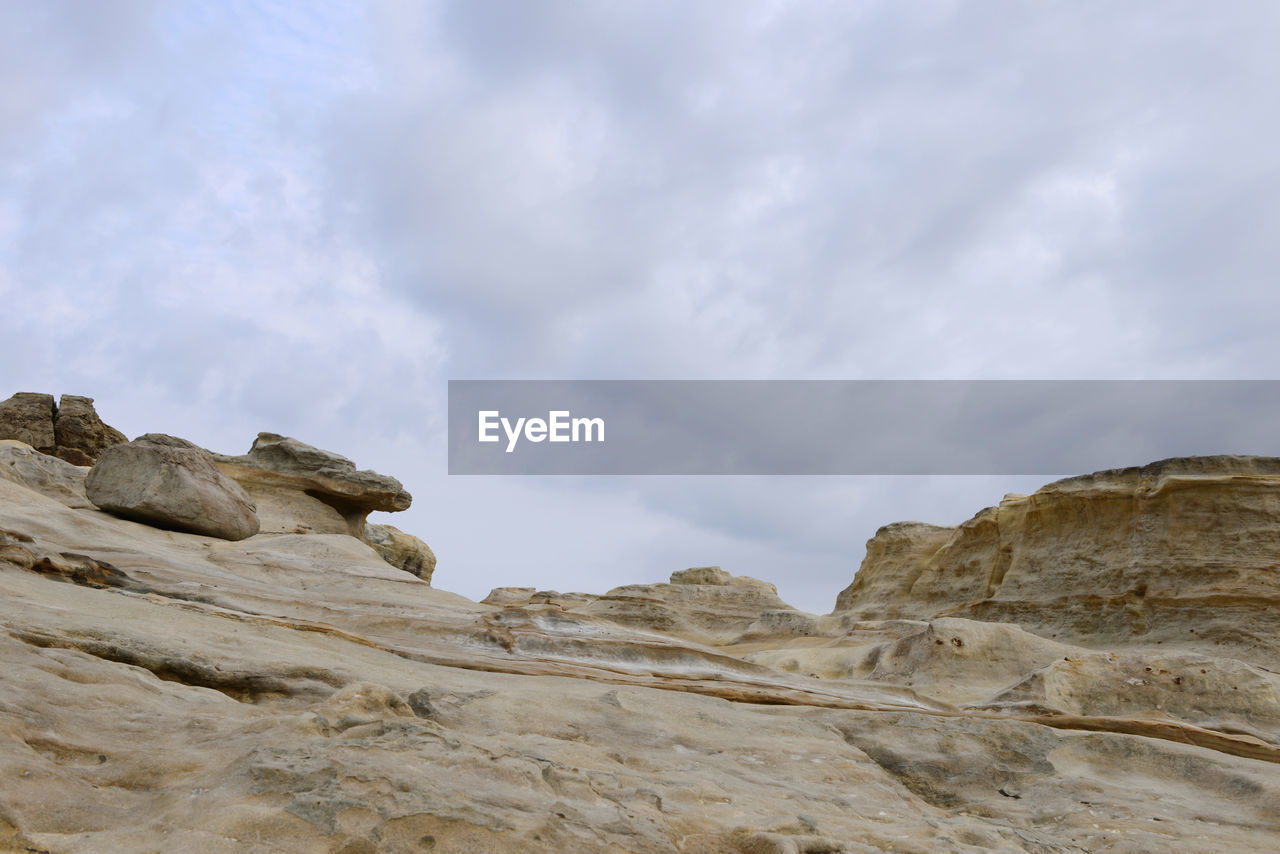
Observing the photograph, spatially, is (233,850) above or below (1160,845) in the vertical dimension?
above

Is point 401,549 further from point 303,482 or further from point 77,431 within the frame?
point 77,431

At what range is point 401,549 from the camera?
30391mm

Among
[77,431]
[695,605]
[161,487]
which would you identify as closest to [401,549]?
[695,605]

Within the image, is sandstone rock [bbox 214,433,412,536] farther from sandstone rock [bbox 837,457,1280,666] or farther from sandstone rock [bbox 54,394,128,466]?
sandstone rock [bbox 837,457,1280,666]

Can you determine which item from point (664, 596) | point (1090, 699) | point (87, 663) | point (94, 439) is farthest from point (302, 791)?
point (664, 596)

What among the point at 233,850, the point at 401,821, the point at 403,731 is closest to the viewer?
the point at 233,850

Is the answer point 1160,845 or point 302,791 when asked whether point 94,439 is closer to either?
point 302,791

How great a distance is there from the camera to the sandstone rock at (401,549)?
29422 mm

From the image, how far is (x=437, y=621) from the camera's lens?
29.5 feet

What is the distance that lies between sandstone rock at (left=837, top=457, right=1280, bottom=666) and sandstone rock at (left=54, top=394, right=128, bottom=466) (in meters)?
19.9

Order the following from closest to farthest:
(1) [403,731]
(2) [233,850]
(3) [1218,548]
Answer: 1. (2) [233,850]
2. (1) [403,731]
3. (3) [1218,548]

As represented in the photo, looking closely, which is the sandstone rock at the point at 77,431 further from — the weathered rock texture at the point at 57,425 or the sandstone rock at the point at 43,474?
the sandstone rock at the point at 43,474

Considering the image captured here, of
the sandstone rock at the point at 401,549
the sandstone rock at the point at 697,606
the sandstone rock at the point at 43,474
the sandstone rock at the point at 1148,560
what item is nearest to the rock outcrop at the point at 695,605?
the sandstone rock at the point at 697,606

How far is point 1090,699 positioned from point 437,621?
7.10 meters
